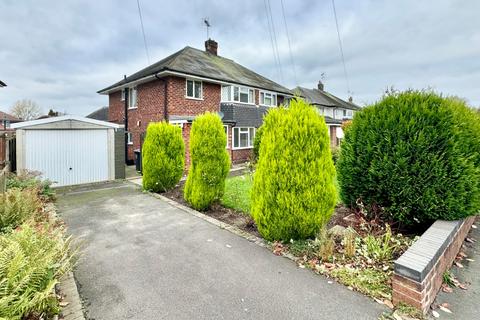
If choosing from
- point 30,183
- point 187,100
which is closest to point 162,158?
point 30,183

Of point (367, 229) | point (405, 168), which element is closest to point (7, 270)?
point (367, 229)

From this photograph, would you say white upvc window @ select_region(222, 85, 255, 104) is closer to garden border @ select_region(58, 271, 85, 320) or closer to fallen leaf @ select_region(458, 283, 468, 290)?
garden border @ select_region(58, 271, 85, 320)

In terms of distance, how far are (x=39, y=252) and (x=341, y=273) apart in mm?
3580

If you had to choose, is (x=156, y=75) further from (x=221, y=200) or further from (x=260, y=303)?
(x=260, y=303)

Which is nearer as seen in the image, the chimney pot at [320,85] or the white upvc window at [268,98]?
the white upvc window at [268,98]

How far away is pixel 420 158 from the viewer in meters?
4.13

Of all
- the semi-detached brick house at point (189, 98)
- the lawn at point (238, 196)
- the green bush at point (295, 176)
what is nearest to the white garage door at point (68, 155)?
the semi-detached brick house at point (189, 98)

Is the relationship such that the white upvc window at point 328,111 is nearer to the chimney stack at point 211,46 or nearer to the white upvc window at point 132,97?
the chimney stack at point 211,46

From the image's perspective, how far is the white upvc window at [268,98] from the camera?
18.7 m

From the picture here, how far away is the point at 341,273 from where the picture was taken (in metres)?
3.31

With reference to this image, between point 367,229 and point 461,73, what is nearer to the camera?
point 367,229

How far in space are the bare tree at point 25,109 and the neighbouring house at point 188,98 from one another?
1176 inches

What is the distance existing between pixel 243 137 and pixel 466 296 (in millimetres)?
14136

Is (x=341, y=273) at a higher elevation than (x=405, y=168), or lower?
lower
